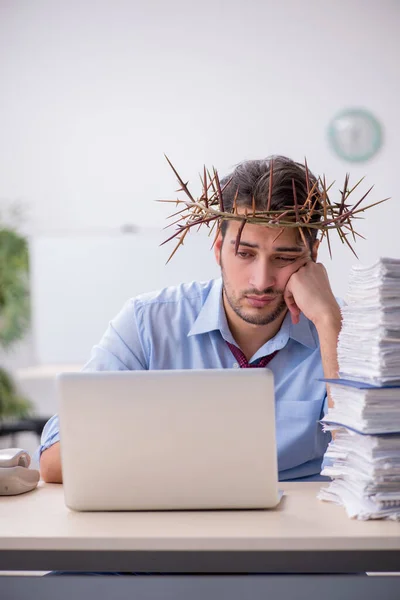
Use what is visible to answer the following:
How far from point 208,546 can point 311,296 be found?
924mm

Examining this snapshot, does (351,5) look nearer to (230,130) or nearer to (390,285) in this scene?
(230,130)

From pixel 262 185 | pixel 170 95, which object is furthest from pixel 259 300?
pixel 170 95

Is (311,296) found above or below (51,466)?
above

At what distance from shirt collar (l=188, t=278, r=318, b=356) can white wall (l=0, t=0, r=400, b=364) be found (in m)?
2.57

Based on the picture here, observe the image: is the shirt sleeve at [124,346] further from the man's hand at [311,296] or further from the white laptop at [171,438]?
the white laptop at [171,438]

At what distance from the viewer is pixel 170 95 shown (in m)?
4.83

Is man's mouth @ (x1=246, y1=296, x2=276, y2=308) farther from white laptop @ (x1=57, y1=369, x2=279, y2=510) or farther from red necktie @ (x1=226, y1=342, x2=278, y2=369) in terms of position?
white laptop @ (x1=57, y1=369, x2=279, y2=510)

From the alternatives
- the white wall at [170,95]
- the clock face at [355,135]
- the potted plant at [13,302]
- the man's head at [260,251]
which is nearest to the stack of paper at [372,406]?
the man's head at [260,251]

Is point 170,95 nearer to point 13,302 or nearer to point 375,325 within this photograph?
point 13,302

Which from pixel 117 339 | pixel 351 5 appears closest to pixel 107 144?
pixel 351 5

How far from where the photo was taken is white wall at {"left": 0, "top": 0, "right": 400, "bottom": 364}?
4.68 m

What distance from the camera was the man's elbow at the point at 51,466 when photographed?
167cm

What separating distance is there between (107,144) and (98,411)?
3.79 metres

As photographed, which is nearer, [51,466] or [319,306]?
[51,466]
